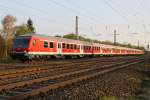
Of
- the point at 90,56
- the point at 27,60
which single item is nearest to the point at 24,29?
the point at 90,56

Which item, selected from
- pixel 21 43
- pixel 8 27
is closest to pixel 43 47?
pixel 21 43

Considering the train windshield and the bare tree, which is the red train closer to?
the train windshield

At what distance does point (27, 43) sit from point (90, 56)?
813 inches

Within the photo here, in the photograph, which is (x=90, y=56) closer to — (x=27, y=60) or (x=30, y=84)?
(x=27, y=60)

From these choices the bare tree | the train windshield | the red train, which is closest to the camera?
the red train

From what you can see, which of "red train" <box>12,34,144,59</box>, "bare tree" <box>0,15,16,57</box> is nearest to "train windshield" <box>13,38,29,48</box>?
"red train" <box>12,34,144,59</box>

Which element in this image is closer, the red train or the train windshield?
the red train

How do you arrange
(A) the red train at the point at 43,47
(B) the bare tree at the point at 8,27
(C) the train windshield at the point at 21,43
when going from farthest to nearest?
(B) the bare tree at the point at 8,27 < (C) the train windshield at the point at 21,43 < (A) the red train at the point at 43,47

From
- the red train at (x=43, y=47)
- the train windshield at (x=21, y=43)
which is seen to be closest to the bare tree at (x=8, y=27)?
the red train at (x=43, y=47)

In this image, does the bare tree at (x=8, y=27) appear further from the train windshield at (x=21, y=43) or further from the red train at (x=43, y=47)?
the train windshield at (x=21, y=43)

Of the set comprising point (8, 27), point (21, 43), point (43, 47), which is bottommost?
point (43, 47)

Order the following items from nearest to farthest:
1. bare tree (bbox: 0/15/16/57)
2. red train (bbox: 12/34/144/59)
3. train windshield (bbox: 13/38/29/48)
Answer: red train (bbox: 12/34/144/59)
train windshield (bbox: 13/38/29/48)
bare tree (bbox: 0/15/16/57)

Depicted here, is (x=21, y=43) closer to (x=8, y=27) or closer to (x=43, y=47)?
(x=43, y=47)

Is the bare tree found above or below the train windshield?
above
